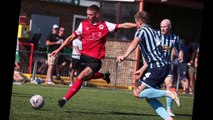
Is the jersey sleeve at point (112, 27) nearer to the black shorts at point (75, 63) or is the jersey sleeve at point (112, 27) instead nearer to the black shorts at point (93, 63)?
the black shorts at point (93, 63)

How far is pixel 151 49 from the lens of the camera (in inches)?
337

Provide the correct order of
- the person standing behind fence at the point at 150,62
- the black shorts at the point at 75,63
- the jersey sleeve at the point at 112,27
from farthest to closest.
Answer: the black shorts at the point at 75,63, the jersey sleeve at the point at 112,27, the person standing behind fence at the point at 150,62

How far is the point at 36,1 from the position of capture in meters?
23.5

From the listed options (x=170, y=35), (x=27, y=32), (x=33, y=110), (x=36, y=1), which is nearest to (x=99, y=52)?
(x=170, y=35)

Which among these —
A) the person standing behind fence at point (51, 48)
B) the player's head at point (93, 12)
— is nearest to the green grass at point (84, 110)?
the player's head at point (93, 12)

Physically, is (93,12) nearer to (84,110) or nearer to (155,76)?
(84,110)

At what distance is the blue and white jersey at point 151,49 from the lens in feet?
27.3

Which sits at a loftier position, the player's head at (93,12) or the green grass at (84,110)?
the player's head at (93,12)

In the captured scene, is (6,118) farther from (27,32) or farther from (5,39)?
(27,32)

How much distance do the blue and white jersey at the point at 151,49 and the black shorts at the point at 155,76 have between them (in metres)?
0.08

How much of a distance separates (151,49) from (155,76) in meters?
0.49

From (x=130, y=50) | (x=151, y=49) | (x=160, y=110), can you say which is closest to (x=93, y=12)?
(x=151, y=49)

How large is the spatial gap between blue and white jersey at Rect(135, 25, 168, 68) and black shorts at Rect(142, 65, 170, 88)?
0.28ft

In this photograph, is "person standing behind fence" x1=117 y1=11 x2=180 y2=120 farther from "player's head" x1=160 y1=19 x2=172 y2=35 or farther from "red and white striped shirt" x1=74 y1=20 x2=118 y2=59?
"red and white striped shirt" x1=74 y1=20 x2=118 y2=59
